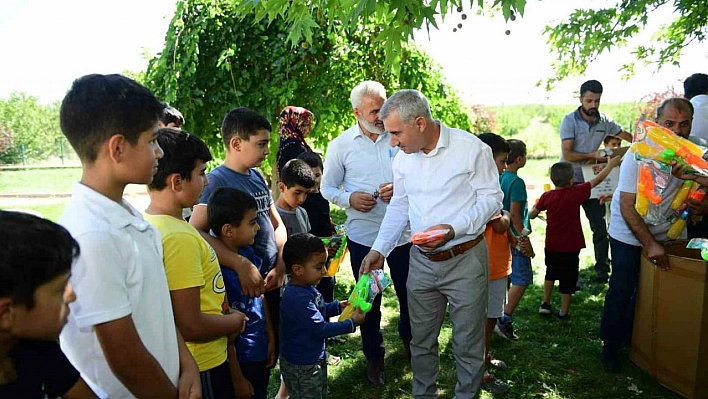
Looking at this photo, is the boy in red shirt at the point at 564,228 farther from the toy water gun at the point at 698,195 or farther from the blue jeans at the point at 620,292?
the toy water gun at the point at 698,195

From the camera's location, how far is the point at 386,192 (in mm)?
3732

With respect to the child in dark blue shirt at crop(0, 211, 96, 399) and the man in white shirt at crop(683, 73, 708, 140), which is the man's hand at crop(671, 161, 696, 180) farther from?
the child in dark blue shirt at crop(0, 211, 96, 399)

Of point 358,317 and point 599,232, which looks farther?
point 599,232

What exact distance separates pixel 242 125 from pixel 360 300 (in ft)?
3.75

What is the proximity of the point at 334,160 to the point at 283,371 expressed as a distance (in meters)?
1.61

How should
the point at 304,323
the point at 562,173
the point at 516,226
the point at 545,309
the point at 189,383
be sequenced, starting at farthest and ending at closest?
the point at 545,309, the point at 562,173, the point at 516,226, the point at 304,323, the point at 189,383

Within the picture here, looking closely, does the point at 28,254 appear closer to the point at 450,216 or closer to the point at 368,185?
the point at 450,216

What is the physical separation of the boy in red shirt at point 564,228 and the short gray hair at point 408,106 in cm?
226

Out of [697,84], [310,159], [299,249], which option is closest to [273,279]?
[299,249]

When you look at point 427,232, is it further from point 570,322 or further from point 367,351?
point 570,322

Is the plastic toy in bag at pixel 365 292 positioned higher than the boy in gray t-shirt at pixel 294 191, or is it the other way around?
the boy in gray t-shirt at pixel 294 191

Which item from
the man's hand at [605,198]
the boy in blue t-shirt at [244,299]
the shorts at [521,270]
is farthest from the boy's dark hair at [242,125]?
the man's hand at [605,198]

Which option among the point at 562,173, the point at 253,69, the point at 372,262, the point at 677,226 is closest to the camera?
the point at 372,262

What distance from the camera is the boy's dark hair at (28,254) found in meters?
1.18
